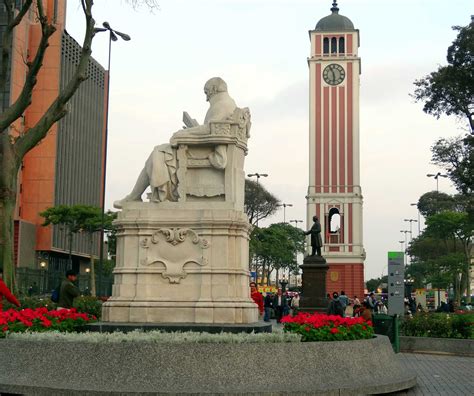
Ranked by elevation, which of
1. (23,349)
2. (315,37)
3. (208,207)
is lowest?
(23,349)

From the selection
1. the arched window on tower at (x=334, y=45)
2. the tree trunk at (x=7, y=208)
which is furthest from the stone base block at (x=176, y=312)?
the arched window on tower at (x=334, y=45)

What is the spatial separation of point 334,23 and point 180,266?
73.1 m

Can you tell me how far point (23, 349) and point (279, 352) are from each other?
3464mm

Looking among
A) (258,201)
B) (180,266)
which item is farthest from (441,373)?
(258,201)

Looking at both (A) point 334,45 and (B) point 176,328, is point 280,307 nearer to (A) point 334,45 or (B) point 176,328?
(B) point 176,328

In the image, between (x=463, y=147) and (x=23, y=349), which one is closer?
(x=23, y=349)

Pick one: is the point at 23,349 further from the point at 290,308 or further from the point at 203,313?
the point at 290,308

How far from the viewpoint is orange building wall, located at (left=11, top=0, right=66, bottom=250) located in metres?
73.5

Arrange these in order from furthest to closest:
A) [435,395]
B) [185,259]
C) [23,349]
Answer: [185,259] → [435,395] → [23,349]

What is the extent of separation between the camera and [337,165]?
78750 mm

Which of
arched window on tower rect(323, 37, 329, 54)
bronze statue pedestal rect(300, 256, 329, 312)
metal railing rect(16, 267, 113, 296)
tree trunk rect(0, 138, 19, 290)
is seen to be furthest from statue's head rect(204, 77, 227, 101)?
arched window on tower rect(323, 37, 329, 54)

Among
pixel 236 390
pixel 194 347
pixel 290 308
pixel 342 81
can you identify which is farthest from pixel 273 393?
pixel 342 81

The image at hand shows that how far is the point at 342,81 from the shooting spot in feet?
260

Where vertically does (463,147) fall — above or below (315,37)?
below
